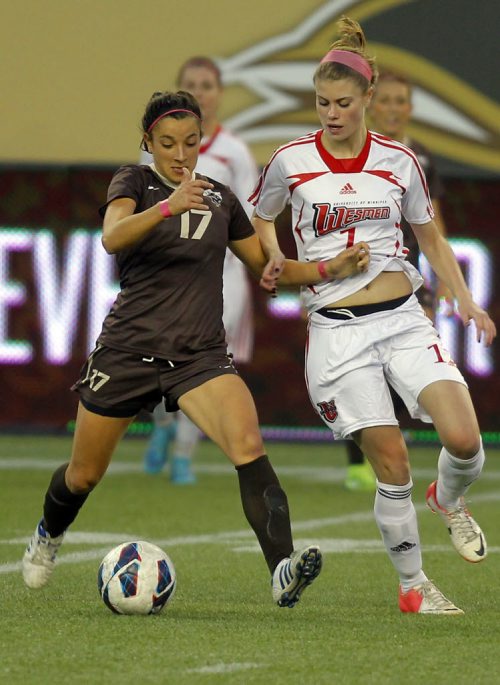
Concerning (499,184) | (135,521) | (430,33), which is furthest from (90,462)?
(430,33)

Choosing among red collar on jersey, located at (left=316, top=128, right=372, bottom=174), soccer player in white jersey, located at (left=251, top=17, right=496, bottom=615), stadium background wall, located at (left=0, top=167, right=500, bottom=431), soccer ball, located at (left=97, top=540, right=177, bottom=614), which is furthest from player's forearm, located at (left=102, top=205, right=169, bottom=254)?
stadium background wall, located at (left=0, top=167, right=500, bottom=431)

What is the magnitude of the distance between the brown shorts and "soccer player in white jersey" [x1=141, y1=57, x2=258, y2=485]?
403 centimetres

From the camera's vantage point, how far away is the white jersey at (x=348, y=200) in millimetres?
6629

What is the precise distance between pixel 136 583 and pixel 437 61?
30.0ft

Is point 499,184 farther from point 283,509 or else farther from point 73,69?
point 283,509

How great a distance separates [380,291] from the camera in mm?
6648

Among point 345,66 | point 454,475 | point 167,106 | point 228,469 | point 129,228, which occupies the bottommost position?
point 228,469

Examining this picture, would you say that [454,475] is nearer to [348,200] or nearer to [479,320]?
[479,320]

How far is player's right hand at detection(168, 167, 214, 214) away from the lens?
6.04 m

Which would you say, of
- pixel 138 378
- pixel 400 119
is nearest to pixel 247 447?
pixel 138 378

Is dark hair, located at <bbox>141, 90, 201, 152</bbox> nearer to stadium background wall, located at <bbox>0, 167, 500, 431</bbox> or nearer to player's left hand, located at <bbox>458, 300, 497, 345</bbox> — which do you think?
player's left hand, located at <bbox>458, 300, 497, 345</bbox>

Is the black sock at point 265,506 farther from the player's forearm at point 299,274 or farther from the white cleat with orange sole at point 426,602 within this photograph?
the player's forearm at point 299,274

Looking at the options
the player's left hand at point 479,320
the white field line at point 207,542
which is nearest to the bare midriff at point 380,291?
the player's left hand at point 479,320

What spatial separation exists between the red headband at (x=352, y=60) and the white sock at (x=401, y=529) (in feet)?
5.13
